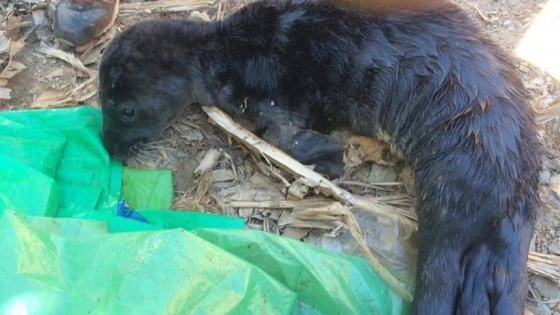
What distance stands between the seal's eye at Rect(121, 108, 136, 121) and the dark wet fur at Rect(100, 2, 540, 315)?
0.01 m

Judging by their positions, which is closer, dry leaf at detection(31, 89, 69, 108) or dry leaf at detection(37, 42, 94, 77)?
dry leaf at detection(31, 89, 69, 108)

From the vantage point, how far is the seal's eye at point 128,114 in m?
3.12

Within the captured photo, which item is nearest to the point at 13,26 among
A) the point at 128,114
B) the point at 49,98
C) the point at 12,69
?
the point at 12,69

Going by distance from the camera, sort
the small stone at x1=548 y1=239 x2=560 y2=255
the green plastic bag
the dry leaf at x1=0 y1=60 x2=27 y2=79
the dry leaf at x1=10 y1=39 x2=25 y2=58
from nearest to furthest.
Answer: the green plastic bag → the small stone at x1=548 y1=239 x2=560 y2=255 → the dry leaf at x1=0 y1=60 x2=27 y2=79 → the dry leaf at x1=10 y1=39 x2=25 y2=58

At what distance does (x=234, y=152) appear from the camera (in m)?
3.26

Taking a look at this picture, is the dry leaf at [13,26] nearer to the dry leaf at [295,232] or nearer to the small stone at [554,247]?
the dry leaf at [295,232]

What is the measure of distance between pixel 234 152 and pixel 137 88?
57cm

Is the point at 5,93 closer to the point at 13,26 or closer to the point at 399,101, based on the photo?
the point at 13,26

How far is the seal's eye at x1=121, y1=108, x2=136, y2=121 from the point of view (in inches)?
123

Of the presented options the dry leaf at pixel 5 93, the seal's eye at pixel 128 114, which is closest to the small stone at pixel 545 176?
the seal's eye at pixel 128 114

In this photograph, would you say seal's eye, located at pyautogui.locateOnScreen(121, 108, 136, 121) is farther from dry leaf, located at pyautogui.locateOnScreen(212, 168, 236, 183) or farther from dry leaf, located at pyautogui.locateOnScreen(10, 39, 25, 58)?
dry leaf, located at pyautogui.locateOnScreen(10, 39, 25, 58)

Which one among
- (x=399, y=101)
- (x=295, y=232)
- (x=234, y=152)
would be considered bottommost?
(x=295, y=232)

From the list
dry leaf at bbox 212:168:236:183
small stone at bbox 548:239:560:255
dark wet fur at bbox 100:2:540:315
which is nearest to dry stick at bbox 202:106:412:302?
dark wet fur at bbox 100:2:540:315

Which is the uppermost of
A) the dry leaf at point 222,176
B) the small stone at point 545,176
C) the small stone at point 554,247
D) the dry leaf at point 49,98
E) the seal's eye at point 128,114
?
the small stone at point 545,176
